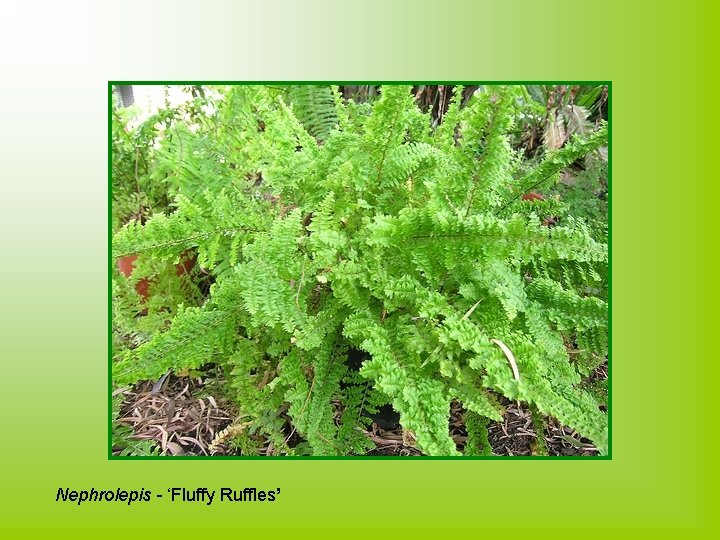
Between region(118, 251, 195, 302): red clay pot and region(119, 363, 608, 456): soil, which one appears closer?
region(119, 363, 608, 456): soil

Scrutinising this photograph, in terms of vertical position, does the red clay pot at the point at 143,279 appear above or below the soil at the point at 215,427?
above

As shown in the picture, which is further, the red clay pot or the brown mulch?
the red clay pot

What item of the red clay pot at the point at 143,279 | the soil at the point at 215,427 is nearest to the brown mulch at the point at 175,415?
the soil at the point at 215,427

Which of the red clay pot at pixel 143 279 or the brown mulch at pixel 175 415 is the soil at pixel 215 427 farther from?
the red clay pot at pixel 143 279

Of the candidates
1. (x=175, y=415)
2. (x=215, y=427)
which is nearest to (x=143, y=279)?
(x=175, y=415)

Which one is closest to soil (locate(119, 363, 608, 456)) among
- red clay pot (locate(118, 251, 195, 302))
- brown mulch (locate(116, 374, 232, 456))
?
brown mulch (locate(116, 374, 232, 456))

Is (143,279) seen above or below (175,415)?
above

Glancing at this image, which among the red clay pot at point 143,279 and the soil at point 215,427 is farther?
the red clay pot at point 143,279

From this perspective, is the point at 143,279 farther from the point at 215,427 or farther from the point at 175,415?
the point at 215,427

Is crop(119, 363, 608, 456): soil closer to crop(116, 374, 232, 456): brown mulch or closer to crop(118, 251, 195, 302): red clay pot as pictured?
crop(116, 374, 232, 456): brown mulch

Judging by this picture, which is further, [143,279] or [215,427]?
[143,279]

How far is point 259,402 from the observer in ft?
6.08

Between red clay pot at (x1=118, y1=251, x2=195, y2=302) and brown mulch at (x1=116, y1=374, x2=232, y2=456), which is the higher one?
red clay pot at (x1=118, y1=251, x2=195, y2=302)
